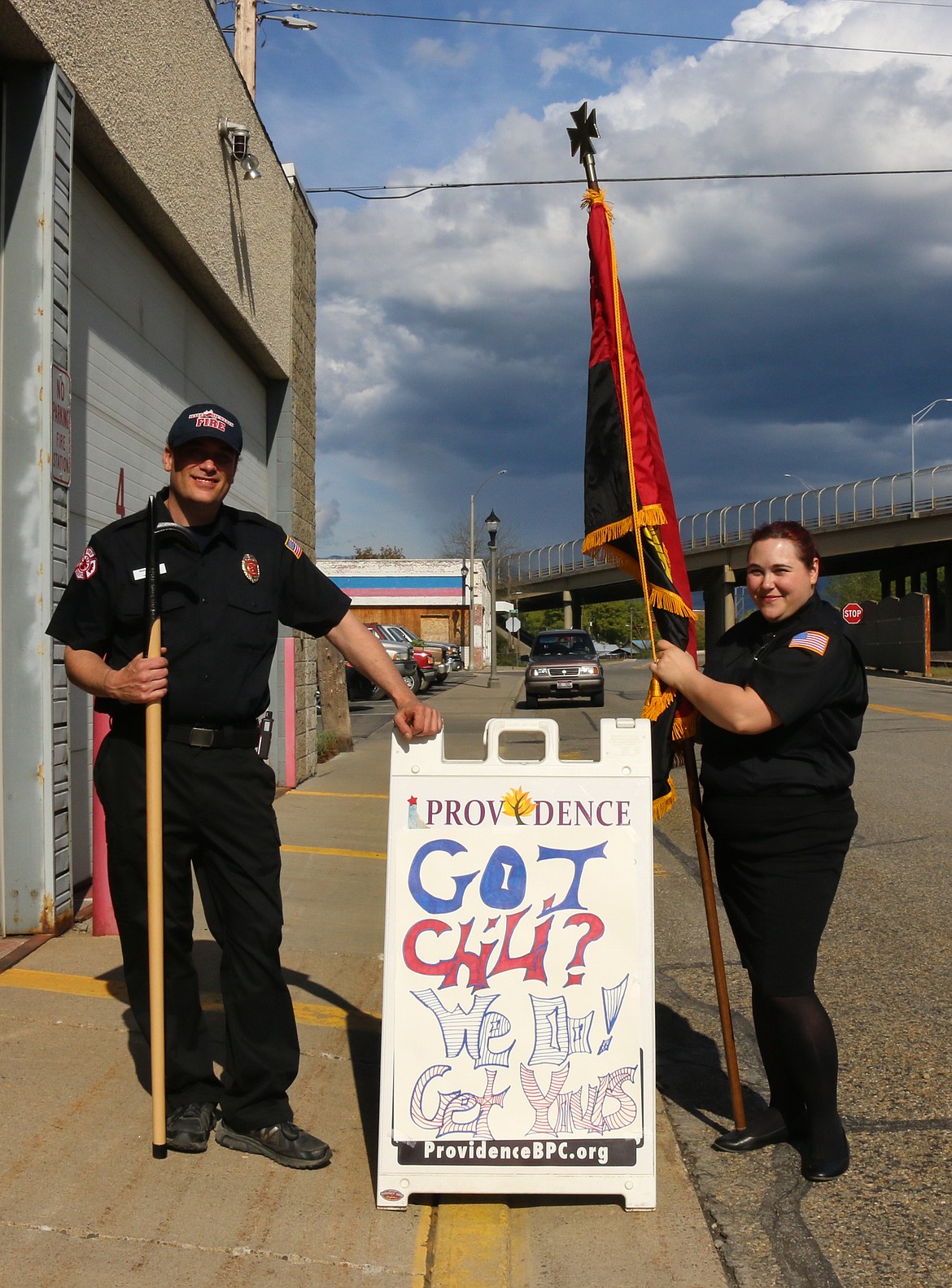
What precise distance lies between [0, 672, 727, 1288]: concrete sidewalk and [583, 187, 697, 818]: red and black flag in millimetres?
A: 1320

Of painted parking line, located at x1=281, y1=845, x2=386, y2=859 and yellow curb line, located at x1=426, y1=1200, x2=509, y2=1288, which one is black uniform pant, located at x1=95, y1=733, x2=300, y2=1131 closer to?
yellow curb line, located at x1=426, y1=1200, x2=509, y2=1288

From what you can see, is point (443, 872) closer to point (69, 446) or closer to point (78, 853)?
point (69, 446)

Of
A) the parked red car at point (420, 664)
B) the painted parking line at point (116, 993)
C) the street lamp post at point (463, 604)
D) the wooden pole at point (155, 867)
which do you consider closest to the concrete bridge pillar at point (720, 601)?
the street lamp post at point (463, 604)

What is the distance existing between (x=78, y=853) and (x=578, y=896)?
4.25 m

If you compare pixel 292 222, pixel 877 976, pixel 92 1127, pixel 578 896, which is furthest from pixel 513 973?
pixel 292 222

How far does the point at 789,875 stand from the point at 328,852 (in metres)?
5.38

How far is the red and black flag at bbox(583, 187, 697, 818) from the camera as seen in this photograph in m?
3.93

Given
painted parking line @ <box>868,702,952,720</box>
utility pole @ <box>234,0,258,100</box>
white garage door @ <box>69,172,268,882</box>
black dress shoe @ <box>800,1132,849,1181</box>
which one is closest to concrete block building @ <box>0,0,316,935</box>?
white garage door @ <box>69,172,268,882</box>

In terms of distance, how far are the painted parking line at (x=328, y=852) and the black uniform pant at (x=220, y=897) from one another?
4.61 meters

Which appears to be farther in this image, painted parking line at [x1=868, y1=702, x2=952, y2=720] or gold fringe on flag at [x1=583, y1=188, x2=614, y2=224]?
painted parking line at [x1=868, y1=702, x2=952, y2=720]

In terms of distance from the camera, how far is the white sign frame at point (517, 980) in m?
3.18

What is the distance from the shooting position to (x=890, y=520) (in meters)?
51.7

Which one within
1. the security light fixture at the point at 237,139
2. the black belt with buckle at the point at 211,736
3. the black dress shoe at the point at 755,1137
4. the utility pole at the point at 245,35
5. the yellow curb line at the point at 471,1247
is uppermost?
the utility pole at the point at 245,35

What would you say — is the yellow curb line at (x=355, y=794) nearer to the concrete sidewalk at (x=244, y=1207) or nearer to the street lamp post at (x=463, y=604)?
the concrete sidewalk at (x=244, y=1207)
